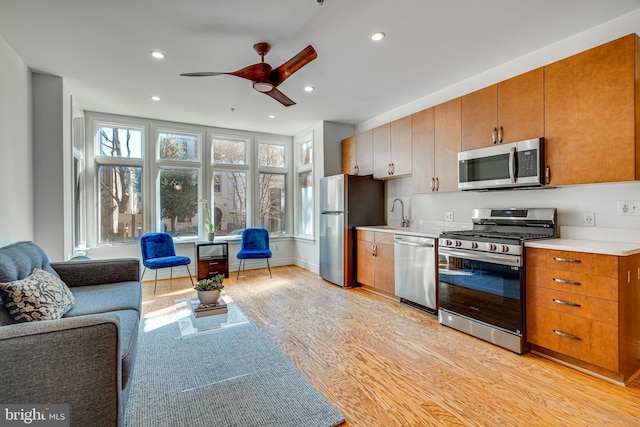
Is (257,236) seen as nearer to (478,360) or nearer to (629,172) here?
(478,360)

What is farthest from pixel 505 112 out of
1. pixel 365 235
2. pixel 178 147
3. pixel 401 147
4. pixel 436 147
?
pixel 178 147

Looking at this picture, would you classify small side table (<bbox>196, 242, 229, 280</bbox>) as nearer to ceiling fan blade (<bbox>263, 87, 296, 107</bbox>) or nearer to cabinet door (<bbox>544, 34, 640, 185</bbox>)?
ceiling fan blade (<bbox>263, 87, 296, 107</bbox>)

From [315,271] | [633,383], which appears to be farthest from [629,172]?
[315,271]

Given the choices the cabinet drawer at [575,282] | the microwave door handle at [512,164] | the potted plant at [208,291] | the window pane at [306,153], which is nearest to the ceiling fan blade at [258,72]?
the potted plant at [208,291]

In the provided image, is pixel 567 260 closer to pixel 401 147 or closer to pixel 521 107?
pixel 521 107

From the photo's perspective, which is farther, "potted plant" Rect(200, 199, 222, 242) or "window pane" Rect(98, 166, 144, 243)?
"potted plant" Rect(200, 199, 222, 242)

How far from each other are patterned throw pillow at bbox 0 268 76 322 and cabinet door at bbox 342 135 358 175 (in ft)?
12.6

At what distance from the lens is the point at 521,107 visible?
2.71m

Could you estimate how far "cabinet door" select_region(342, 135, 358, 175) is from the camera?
4.90 m

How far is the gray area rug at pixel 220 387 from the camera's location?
168 cm

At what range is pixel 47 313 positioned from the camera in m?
1.76

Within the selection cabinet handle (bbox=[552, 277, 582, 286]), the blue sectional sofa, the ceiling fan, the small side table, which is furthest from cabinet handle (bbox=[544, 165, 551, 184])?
the small side table

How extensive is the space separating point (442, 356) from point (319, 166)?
3.52 m

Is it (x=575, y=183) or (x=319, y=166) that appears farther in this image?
(x=319, y=166)
